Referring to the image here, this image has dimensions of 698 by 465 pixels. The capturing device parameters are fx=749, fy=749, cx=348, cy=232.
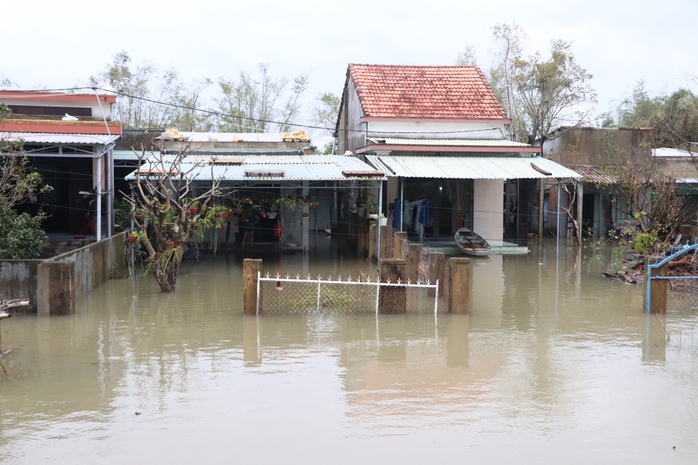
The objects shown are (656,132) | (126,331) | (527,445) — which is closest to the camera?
(527,445)

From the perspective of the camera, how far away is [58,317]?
12.3 meters

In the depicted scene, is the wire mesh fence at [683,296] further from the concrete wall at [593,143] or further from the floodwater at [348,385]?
the concrete wall at [593,143]

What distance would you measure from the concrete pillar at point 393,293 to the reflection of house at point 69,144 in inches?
327

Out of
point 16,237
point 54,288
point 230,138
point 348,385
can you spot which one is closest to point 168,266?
point 54,288

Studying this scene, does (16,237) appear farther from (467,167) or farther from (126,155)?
(467,167)

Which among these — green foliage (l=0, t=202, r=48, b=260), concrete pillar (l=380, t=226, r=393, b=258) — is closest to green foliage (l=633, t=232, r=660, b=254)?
concrete pillar (l=380, t=226, r=393, b=258)

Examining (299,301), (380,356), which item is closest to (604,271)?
(299,301)

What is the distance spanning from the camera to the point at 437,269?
1352 centimetres

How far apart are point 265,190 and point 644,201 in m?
10.6

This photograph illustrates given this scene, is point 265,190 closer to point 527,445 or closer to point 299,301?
point 299,301

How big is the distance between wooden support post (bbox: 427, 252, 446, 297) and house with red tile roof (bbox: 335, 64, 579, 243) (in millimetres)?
7221

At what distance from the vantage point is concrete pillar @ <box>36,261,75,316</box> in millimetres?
12266

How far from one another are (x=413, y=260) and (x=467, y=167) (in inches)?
282

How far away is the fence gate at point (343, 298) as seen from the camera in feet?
41.7
